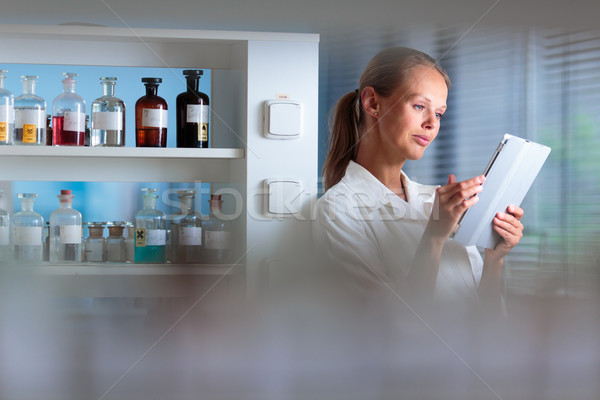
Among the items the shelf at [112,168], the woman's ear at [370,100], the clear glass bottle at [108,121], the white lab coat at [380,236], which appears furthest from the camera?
the shelf at [112,168]

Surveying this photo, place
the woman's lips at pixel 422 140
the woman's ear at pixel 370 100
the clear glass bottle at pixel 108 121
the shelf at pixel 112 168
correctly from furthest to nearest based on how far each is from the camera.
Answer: the shelf at pixel 112 168
the clear glass bottle at pixel 108 121
the woman's ear at pixel 370 100
the woman's lips at pixel 422 140

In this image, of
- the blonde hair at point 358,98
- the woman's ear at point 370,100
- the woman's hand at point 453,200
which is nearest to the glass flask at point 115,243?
the blonde hair at point 358,98

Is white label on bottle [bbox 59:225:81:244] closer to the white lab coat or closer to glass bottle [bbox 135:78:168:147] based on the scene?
glass bottle [bbox 135:78:168:147]

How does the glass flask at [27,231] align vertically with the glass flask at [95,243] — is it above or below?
above

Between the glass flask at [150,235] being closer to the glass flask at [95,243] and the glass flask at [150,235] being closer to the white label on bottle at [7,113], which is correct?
the glass flask at [95,243]

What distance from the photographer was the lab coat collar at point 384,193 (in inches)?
32.3

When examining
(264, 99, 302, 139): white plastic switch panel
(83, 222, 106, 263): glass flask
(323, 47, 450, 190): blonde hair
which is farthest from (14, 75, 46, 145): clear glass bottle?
(323, 47, 450, 190): blonde hair

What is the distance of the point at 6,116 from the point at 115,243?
13.2 inches

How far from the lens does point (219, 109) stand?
1213 mm

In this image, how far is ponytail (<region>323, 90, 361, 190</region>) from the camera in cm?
98

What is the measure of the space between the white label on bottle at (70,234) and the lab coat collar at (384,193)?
1.88 feet

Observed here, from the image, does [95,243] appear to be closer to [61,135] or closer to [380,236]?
[61,135]

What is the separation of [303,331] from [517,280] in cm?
19

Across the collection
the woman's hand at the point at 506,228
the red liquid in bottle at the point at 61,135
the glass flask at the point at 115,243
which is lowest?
the glass flask at the point at 115,243
